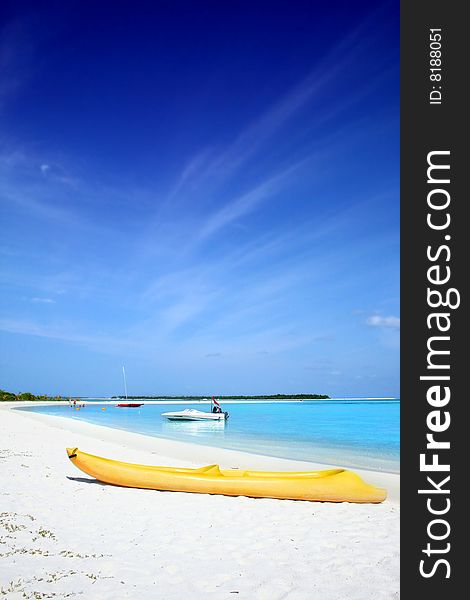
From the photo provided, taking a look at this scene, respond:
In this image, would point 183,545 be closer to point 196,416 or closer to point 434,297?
point 434,297

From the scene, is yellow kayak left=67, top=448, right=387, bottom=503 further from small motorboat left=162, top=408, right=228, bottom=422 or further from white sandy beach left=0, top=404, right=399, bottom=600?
small motorboat left=162, top=408, right=228, bottom=422

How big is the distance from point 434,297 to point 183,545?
4.65 meters

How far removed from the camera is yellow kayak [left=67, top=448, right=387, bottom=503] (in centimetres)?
837

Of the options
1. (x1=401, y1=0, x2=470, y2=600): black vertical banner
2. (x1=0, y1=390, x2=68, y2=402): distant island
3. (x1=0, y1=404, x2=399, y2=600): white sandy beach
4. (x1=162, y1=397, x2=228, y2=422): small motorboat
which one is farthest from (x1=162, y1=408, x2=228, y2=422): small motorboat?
(x1=0, y1=390, x2=68, y2=402): distant island

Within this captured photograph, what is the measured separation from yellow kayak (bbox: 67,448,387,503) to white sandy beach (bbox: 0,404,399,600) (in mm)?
162

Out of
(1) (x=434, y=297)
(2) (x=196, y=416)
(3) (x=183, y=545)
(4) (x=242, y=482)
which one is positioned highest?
(2) (x=196, y=416)

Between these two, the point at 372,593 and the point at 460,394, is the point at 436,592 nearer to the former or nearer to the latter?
the point at 460,394

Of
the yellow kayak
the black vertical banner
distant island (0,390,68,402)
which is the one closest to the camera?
the black vertical banner

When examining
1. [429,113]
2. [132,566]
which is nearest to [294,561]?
[132,566]

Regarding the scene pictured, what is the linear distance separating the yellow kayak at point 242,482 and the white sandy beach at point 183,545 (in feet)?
0.53

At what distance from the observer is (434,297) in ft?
8.04

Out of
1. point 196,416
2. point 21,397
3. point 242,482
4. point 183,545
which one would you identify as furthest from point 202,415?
point 21,397

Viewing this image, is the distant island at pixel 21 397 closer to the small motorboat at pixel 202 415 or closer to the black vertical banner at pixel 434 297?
the small motorboat at pixel 202 415

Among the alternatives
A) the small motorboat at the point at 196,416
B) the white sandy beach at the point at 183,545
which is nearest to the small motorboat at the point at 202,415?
the small motorboat at the point at 196,416
